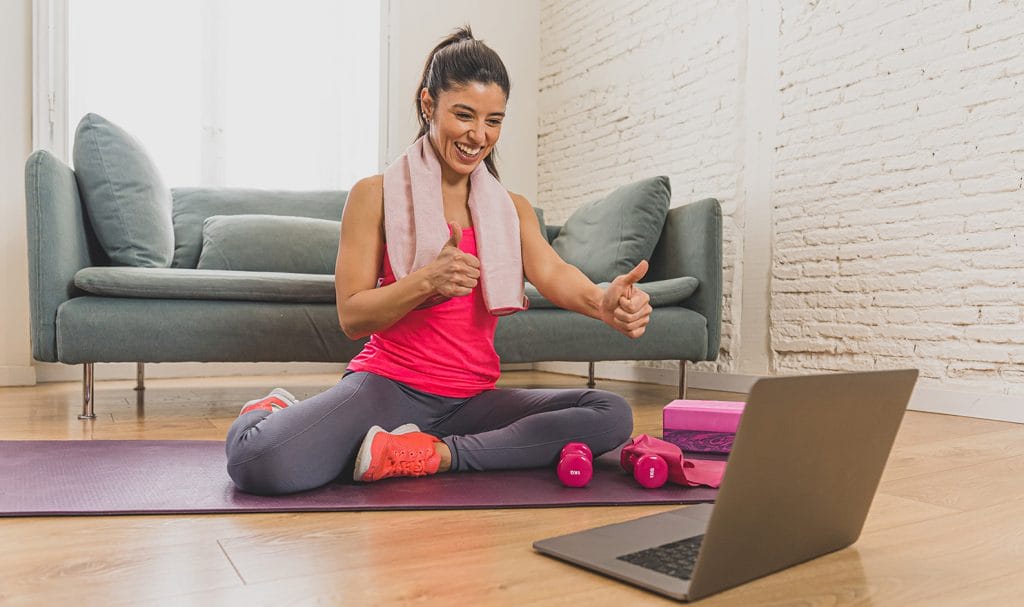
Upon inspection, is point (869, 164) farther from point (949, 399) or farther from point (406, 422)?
point (406, 422)

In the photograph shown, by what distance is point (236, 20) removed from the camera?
13.2 feet

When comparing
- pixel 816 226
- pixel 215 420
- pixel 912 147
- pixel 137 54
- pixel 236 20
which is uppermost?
pixel 236 20

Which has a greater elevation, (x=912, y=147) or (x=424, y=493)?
(x=912, y=147)

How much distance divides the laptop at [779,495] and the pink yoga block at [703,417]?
0.74 meters

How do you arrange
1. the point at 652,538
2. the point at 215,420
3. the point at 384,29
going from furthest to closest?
the point at 384,29, the point at 215,420, the point at 652,538

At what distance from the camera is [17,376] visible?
342 centimetres

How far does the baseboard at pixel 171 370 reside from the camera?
11.6 feet

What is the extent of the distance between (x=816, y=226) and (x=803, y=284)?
0.76 feet

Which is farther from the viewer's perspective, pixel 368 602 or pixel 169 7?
pixel 169 7

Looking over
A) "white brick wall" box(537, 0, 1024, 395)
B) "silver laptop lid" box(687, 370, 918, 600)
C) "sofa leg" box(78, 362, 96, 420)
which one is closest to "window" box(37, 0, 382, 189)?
"white brick wall" box(537, 0, 1024, 395)

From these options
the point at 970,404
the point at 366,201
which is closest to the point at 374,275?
the point at 366,201

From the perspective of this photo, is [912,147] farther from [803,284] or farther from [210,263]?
[210,263]

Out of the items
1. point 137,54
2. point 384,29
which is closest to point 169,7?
point 137,54

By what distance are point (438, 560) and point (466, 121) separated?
34.5 inches
